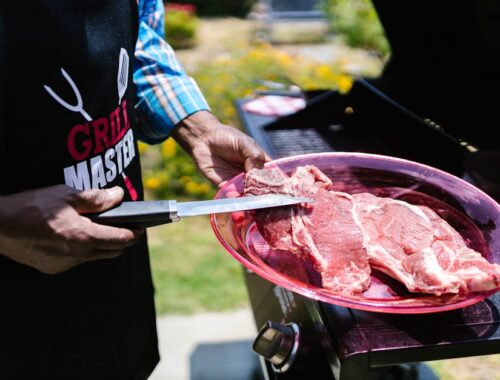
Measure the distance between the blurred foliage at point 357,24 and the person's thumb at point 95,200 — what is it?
27.6 ft

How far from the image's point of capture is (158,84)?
196 centimetres

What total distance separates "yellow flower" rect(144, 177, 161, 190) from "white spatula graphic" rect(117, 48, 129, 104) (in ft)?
9.63

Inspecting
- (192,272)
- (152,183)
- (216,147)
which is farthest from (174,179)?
(216,147)

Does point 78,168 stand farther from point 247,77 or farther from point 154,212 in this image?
point 247,77

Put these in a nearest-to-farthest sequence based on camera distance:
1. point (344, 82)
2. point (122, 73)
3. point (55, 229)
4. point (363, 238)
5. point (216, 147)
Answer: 1. point (55, 229)
2. point (363, 238)
3. point (122, 73)
4. point (216, 147)
5. point (344, 82)

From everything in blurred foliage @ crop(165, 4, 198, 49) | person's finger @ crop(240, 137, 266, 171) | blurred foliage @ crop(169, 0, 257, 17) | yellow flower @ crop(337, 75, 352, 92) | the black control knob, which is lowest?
blurred foliage @ crop(169, 0, 257, 17)

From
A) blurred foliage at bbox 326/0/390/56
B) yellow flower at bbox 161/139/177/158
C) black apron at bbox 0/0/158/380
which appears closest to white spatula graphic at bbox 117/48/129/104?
black apron at bbox 0/0/158/380

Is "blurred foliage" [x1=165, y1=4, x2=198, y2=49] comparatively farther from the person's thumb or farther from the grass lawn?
the person's thumb

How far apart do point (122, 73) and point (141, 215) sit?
54cm

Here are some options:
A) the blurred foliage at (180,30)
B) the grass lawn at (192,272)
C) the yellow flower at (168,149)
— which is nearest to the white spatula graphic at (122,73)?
the grass lawn at (192,272)

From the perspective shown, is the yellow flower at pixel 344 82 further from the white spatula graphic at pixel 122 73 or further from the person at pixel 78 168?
the white spatula graphic at pixel 122 73

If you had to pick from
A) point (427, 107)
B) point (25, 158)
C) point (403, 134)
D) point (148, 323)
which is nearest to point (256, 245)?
point (25, 158)

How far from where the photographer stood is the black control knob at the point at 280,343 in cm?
142

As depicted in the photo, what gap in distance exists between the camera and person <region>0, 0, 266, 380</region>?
122 centimetres
